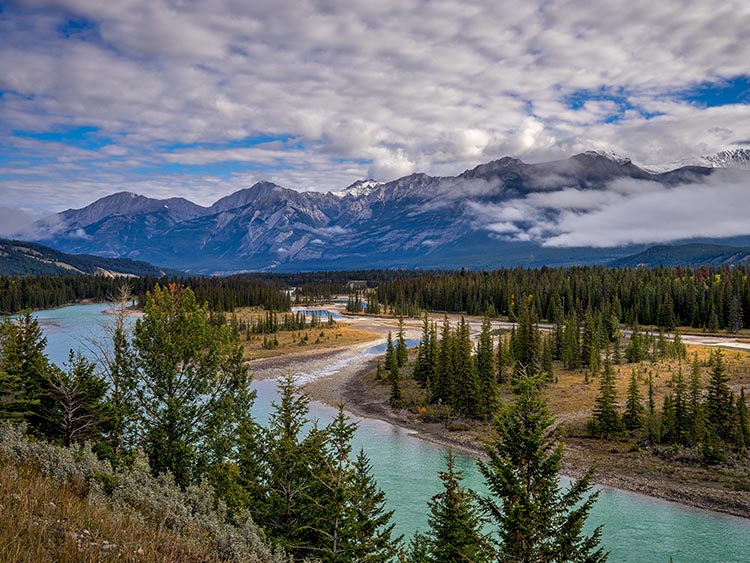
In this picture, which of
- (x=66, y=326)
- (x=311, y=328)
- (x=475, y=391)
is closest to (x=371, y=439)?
(x=475, y=391)

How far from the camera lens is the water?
92.0 ft

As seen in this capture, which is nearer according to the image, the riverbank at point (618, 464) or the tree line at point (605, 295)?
the riverbank at point (618, 464)

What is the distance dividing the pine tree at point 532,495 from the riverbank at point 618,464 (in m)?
8.35

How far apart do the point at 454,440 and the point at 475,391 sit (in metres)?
7.51

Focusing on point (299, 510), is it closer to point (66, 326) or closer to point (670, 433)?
point (670, 433)

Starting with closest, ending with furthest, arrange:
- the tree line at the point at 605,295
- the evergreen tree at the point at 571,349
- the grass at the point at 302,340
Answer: the evergreen tree at the point at 571,349 → the grass at the point at 302,340 → the tree line at the point at 605,295

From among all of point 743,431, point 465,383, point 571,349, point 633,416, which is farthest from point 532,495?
point 571,349

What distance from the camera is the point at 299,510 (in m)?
16.6

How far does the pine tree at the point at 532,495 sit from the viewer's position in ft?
46.6

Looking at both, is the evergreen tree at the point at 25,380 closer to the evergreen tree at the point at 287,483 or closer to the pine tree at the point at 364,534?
the evergreen tree at the point at 287,483

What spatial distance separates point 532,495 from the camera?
15156 millimetres

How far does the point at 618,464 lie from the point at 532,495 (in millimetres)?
29804

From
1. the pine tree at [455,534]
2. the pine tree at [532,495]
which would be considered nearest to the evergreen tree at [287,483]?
the pine tree at [455,534]

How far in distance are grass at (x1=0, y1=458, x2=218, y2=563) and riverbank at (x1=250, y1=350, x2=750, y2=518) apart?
33.7 ft
